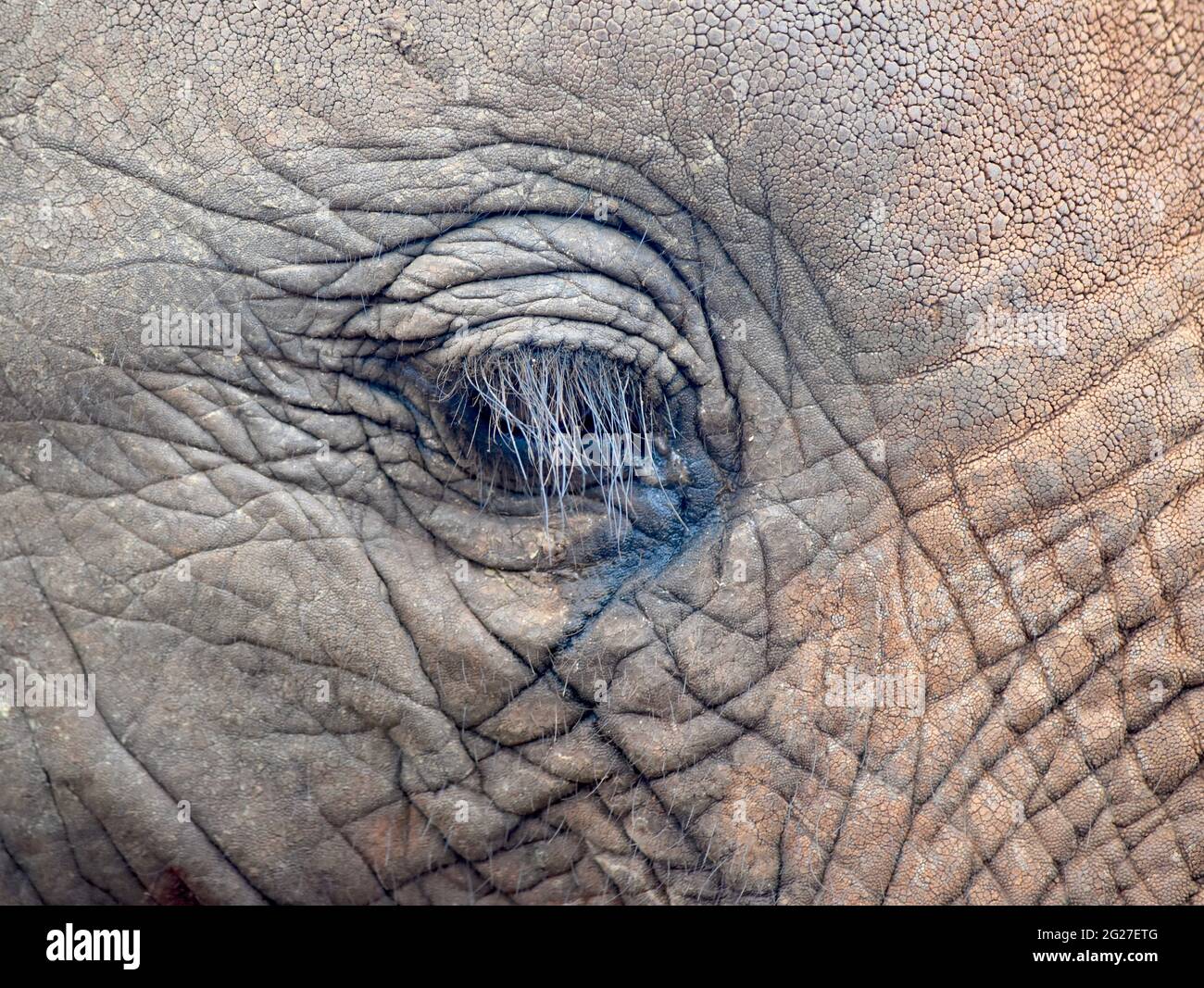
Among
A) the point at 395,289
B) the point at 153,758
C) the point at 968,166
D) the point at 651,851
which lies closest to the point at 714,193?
the point at 968,166

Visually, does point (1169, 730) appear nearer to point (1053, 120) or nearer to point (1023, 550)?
point (1023, 550)

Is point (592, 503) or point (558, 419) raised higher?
point (558, 419)

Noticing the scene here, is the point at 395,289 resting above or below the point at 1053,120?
below

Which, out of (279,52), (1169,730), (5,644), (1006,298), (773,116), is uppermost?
(279,52)
